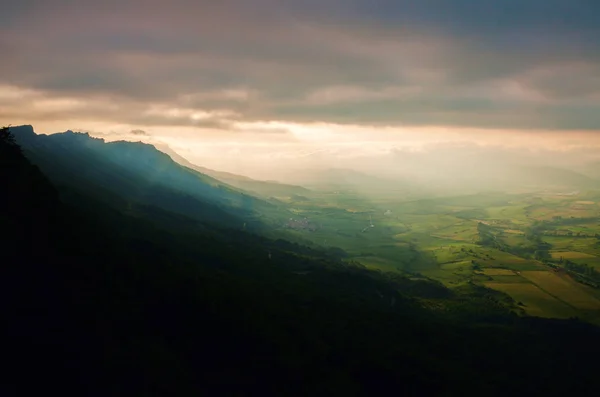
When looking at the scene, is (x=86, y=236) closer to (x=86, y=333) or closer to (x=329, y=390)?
(x=86, y=333)

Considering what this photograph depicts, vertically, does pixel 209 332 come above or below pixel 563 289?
above

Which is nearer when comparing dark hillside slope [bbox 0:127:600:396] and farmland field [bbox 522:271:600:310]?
dark hillside slope [bbox 0:127:600:396]

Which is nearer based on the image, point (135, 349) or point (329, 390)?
point (135, 349)

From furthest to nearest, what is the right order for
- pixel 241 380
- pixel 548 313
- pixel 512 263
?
pixel 512 263 → pixel 548 313 → pixel 241 380

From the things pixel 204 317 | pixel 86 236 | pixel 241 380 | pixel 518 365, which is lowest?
pixel 518 365

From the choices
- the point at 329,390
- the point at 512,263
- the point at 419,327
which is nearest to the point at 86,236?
the point at 329,390

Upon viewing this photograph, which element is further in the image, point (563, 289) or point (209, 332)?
point (563, 289)

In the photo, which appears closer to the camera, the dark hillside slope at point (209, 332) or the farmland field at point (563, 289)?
the dark hillside slope at point (209, 332)

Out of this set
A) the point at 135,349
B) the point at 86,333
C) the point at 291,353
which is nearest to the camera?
the point at 86,333
